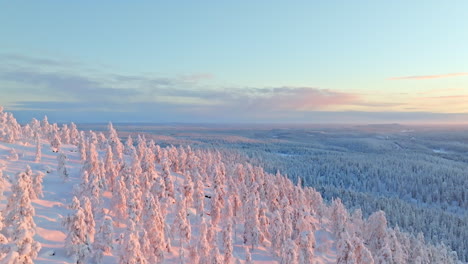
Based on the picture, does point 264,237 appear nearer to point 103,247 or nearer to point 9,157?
point 103,247

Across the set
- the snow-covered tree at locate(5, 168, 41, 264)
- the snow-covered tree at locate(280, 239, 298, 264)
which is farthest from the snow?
the snow-covered tree at locate(280, 239, 298, 264)

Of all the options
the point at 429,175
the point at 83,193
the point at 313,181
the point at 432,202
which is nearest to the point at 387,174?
the point at 429,175

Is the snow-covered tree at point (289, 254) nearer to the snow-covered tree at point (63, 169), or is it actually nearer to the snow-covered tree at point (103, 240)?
the snow-covered tree at point (103, 240)

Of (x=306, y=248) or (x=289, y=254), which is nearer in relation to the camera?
(x=289, y=254)

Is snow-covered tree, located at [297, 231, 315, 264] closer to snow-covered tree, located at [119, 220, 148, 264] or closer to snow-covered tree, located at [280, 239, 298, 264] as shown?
snow-covered tree, located at [280, 239, 298, 264]

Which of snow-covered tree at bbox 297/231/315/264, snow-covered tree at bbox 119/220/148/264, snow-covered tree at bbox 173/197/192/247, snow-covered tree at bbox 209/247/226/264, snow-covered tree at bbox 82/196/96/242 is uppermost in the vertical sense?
snow-covered tree at bbox 82/196/96/242

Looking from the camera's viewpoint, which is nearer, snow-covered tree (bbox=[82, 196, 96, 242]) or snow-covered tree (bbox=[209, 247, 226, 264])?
snow-covered tree (bbox=[82, 196, 96, 242])

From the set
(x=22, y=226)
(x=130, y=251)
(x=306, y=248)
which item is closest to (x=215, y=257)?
(x=130, y=251)

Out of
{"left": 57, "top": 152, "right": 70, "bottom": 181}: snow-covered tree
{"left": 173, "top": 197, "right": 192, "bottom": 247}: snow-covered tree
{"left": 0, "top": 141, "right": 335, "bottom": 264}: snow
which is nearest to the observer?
{"left": 0, "top": 141, "right": 335, "bottom": 264}: snow

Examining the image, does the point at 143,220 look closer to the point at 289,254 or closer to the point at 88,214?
the point at 88,214
